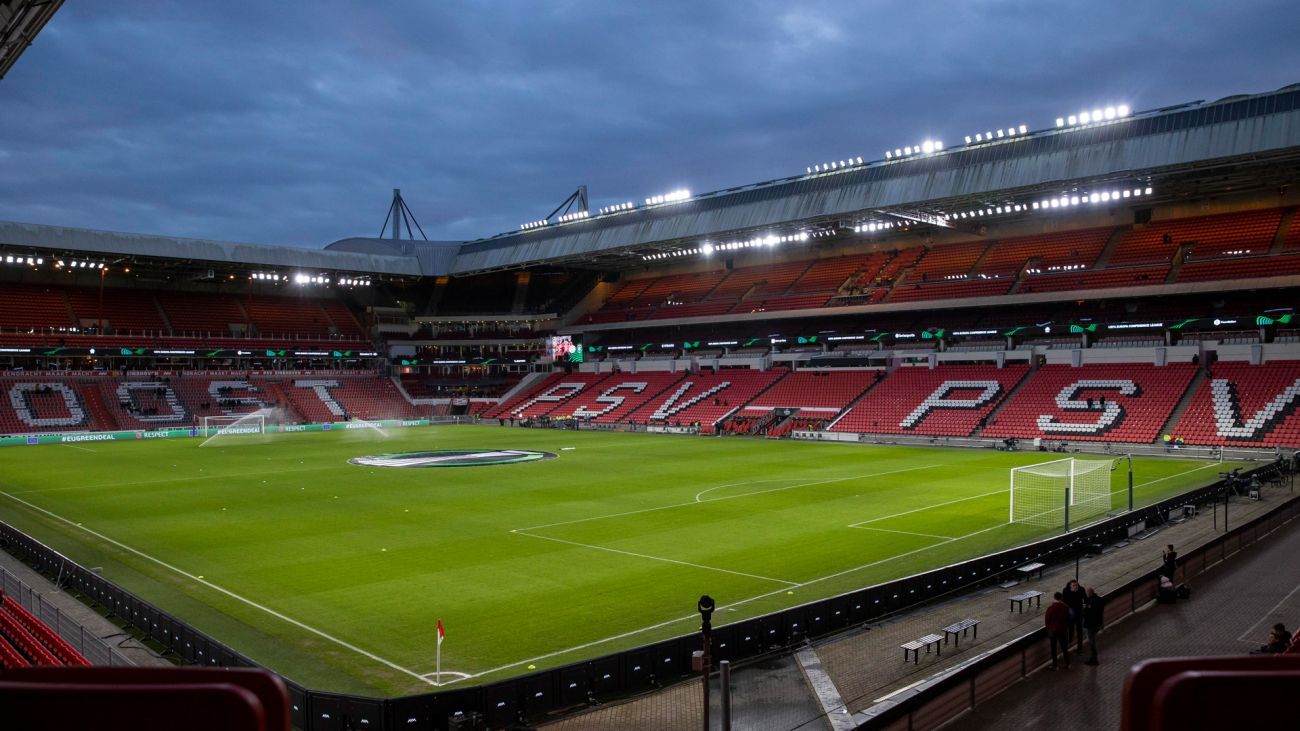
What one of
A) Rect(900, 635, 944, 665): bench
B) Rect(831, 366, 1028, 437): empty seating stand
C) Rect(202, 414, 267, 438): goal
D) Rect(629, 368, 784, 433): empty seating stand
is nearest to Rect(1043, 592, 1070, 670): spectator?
Rect(900, 635, 944, 665): bench

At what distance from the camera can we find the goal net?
27.5 m

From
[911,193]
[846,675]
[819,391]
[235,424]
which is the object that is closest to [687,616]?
[846,675]

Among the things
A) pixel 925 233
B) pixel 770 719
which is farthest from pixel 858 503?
pixel 925 233

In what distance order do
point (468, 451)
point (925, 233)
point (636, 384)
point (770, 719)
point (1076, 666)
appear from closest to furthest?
point (770, 719) < point (1076, 666) < point (468, 451) < point (925, 233) < point (636, 384)

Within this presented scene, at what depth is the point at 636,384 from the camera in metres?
77.2

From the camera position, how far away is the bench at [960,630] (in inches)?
611

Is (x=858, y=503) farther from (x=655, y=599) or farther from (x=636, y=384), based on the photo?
(x=636, y=384)

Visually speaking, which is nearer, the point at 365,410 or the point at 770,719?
the point at 770,719

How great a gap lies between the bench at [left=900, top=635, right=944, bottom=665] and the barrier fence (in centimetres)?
179

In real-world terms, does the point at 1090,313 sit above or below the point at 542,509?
above

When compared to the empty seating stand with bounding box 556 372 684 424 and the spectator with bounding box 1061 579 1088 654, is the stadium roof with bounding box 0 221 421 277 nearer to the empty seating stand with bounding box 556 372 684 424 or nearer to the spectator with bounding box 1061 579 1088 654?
the empty seating stand with bounding box 556 372 684 424

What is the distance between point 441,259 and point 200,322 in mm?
22731

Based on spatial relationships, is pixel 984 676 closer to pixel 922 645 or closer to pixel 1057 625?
pixel 1057 625

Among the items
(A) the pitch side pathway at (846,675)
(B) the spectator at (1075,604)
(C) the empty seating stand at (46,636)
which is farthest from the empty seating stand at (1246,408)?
(C) the empty seating stand at (46,636)
